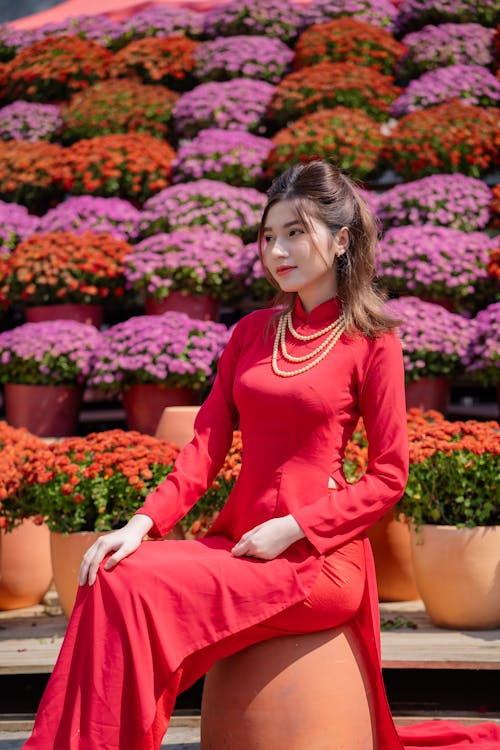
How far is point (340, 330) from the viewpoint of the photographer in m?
2.24

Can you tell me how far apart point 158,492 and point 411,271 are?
3517 mm

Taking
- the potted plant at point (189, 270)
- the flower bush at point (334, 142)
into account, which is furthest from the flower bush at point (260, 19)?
the potted plant at point (189, 270)

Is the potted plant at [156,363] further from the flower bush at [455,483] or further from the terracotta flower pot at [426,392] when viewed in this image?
the flower bush at [455,483]

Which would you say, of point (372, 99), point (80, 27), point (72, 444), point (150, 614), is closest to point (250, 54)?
point (372, 99)

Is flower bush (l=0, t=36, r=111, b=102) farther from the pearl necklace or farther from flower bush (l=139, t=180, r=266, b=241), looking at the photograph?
Result: the pearl necklace

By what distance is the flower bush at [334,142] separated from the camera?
642 centimetres

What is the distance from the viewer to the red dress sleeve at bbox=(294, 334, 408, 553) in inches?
81.5

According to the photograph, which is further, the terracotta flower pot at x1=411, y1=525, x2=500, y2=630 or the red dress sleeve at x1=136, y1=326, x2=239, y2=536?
the terracotta flower pot at x1=411, y1=525, x2=500, y2=630

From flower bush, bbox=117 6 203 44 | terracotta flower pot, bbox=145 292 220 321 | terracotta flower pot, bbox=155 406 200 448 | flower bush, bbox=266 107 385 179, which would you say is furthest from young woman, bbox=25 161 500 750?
flower bush, bbox=117 6 203 44

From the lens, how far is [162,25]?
9.05 metres

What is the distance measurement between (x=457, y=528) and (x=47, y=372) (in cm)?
285

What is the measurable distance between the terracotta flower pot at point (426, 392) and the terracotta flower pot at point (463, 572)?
1.99 metres

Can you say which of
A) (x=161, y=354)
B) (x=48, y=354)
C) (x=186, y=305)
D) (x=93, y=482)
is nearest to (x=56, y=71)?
(x=186, y=305)

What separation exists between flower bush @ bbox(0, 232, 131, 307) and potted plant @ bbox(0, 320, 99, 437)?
0.27m
